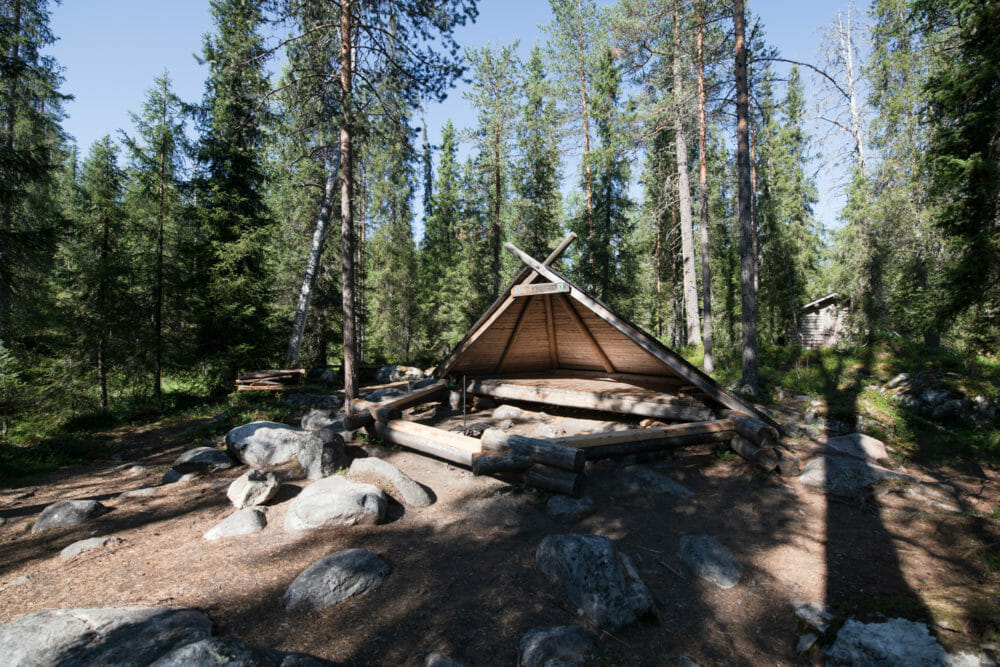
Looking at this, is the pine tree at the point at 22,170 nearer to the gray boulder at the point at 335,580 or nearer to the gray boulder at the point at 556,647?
the gray boulder at the point at 335,580

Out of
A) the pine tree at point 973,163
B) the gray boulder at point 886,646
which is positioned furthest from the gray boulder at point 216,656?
the pine tree at point 973,163

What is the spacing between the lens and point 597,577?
3658 millimetres

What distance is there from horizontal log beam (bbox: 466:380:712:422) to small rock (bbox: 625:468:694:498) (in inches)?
65.4

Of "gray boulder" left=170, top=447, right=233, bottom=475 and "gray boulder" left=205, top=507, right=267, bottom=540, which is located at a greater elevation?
"gray boulder" left=170, top=447, right=233, bottom=475

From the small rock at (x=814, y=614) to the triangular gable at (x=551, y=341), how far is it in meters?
4.06

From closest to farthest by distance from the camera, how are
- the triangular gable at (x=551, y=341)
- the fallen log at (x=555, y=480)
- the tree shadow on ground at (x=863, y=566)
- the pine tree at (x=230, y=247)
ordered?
the tree shadow on ground at (x=863, y=566), the fallen log at (x=555, y=480), the triangular gable at (x=551, y=341), the pine tree at (x=230, y=247)

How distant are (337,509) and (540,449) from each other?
2.70m

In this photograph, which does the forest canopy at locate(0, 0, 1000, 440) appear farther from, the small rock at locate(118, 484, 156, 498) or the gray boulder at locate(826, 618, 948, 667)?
the gray boulder at locate(826, 618, 948, 667)

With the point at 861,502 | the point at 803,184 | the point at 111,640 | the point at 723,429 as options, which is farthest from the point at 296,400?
the point at 803,184

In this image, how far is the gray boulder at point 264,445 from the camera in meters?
7.21

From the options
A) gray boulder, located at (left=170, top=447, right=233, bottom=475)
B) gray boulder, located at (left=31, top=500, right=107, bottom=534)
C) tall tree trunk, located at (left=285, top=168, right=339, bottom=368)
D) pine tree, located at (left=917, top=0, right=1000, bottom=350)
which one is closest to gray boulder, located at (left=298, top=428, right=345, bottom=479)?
gray boulder, located at (left=170, top=447, right=233, bottom=475)

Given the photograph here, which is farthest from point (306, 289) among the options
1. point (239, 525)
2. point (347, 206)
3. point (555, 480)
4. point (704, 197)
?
point (704, 197)

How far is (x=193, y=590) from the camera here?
3.71 metres

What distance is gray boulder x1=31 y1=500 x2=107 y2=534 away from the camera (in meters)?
5.05
